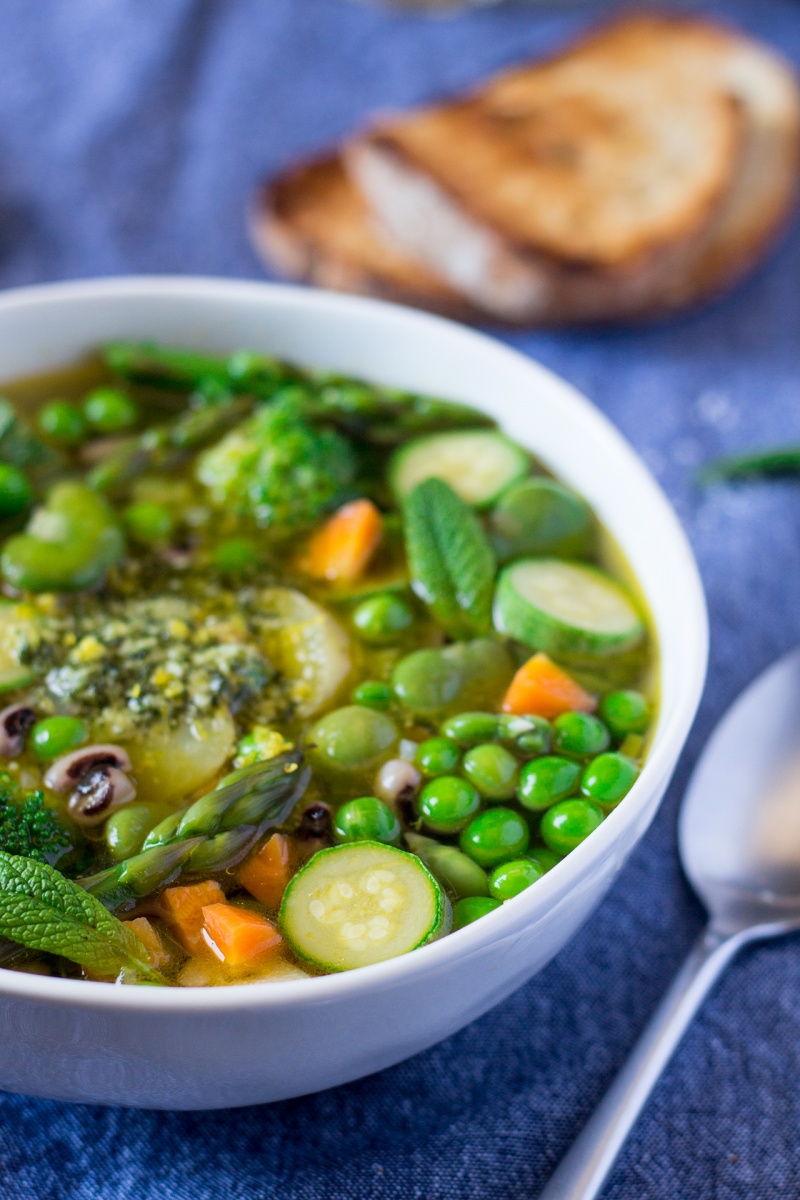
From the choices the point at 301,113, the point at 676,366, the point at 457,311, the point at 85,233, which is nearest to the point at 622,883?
the point at 676,366

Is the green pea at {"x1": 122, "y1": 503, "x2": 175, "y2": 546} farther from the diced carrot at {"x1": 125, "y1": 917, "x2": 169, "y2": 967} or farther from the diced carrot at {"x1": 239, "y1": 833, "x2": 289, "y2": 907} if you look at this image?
the diced carrot at {"x1": 125, "y1": 917, "x2": 169, "y2": 967}

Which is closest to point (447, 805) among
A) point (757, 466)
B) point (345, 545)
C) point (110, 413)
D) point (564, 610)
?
point (564, 610)

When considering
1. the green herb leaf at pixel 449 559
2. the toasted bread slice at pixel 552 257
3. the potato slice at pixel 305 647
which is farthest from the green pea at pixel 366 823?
the toasted bread slice at pixel 552 257

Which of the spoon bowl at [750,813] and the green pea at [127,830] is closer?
the green pea at [127,830]

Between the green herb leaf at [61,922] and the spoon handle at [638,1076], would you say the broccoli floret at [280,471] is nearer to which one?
the green herb leaf at [61,922]

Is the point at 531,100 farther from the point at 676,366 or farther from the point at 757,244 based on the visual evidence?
the point at 676,366

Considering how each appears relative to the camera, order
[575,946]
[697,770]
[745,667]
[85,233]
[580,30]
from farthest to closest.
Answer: [580,30] < [85,233] < [745,667] < [697,770] < [575,946]
